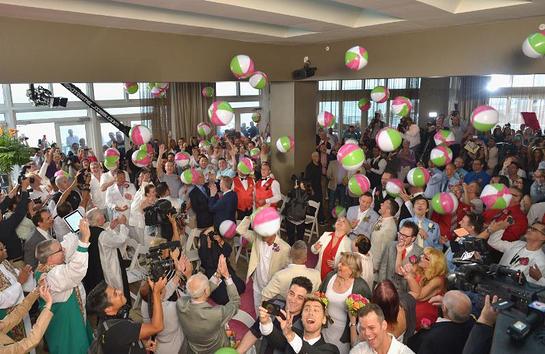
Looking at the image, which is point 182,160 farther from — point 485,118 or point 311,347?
point 311,347

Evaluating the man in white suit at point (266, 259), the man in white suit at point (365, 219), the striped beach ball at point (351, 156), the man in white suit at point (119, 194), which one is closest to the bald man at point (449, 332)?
the man in white suit at point (266, 259)

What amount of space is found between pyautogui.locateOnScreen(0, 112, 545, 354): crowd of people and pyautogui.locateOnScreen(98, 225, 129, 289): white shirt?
0.04 feet

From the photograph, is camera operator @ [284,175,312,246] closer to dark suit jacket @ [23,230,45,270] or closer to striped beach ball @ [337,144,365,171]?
striped beach ball @ [337,144,365,171]

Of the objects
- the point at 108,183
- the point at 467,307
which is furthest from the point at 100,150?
the point at 467,307

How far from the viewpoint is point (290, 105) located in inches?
251

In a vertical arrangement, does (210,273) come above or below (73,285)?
below

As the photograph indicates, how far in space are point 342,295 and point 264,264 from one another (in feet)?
3.22

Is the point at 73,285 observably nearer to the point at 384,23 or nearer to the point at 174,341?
the point at 174,341

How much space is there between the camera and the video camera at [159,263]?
2.61 meters

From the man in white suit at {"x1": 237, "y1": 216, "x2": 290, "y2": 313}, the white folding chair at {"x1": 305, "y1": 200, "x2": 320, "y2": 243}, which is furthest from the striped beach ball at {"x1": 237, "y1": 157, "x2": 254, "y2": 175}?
the man in white suit at {"x1": 237, "y1": 216, "x2": 290, "y2": 313}

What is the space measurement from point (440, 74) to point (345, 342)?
354cm

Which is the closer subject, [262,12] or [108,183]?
[262,12]

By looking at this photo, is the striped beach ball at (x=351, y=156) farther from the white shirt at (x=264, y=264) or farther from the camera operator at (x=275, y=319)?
the camera operator at (x=275, y=319)

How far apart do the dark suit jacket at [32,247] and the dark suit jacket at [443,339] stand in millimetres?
3162
